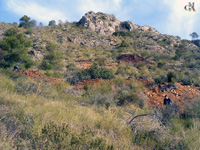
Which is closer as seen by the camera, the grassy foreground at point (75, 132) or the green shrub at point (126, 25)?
the grassy foreground at point (75, 132)

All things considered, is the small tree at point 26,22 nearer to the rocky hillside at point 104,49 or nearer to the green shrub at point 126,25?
the rocky hillside at point 104,49

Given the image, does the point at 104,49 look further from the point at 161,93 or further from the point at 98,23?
the point at 161,93

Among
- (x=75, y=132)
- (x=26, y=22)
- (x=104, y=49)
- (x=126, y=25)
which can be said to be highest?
(x=126, y=25)

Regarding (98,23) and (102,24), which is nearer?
(98,23)

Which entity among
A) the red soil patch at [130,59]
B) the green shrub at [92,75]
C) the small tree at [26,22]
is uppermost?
the small tree at [26,22]

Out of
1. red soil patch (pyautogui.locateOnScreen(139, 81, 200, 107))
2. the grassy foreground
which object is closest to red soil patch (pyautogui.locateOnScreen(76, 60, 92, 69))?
red soil patch (pyautogui.locateOnScreen(139, 81, 200, 107))

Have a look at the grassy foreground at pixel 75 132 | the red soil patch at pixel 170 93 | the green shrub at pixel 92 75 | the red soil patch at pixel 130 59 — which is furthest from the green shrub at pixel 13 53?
the red soil patch at pixel 130 59

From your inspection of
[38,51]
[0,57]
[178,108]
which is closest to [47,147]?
[178,108]

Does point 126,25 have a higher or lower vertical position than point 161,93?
higher

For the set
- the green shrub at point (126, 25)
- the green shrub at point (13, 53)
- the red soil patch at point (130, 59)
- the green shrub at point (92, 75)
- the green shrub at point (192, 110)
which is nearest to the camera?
the green shrub at point (192, 110)

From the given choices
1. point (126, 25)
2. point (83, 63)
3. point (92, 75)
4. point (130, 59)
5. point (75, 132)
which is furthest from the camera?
point (126, 25)

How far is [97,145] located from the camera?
3285mm

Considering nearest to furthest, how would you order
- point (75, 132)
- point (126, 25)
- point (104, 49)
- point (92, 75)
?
1. point (75, 132)
2. point (92, 75)
3. point (104, 49)
4. point (126, 25)

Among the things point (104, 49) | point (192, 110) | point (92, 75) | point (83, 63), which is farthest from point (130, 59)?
point (192, 110)
